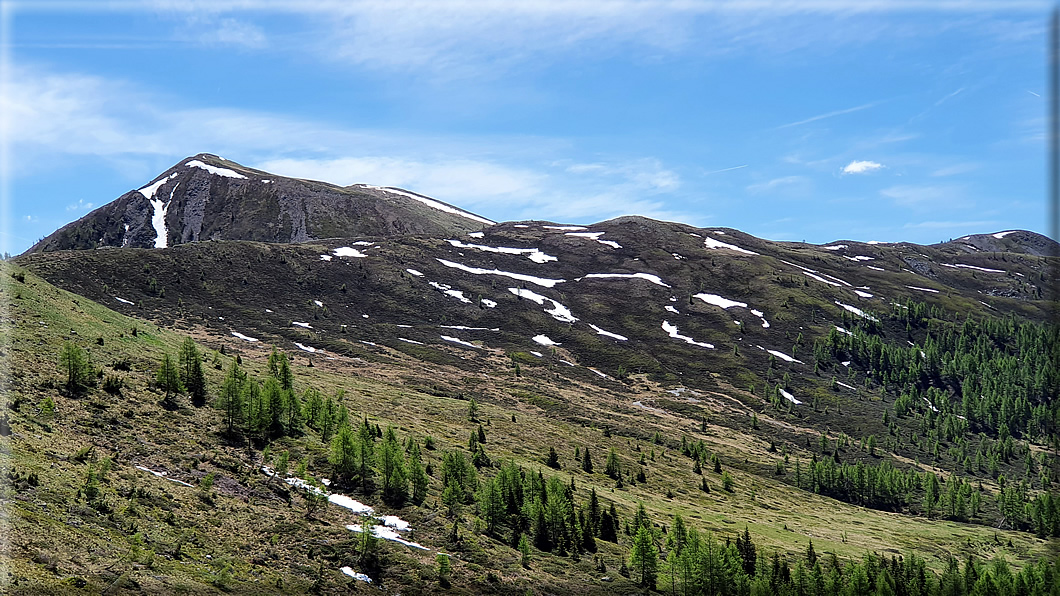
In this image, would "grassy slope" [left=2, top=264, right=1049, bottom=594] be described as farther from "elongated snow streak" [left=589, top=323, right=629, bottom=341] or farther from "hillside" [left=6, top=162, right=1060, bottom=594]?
"elongated snow streak" [left=589, top=323, right=629, bottom=341]

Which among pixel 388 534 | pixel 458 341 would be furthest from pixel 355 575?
pixel 458 341

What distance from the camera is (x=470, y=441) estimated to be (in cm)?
7975

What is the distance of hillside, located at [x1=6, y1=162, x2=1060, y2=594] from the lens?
135 ft

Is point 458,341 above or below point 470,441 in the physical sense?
above

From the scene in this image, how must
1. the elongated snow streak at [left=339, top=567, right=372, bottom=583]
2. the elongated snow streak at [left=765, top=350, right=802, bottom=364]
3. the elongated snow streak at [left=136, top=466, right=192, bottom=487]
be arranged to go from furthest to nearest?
the elongated snow streak at [left=765, top=350, right=802, bottom=364] < the elongated snow streak at [left=136, top=466, right=192, bottom=487] < the elongated snow streak at [left=339, top=567, right=372, bottom=583]

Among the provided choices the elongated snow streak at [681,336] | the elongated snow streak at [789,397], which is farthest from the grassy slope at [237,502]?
the elongated snow streak at [681,336]

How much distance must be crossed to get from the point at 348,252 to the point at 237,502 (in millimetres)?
154358

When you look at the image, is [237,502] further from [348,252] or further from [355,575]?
[348,252]

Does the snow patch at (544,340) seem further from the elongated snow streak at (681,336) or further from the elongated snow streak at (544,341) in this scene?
the elongated snow streak at (681,336)

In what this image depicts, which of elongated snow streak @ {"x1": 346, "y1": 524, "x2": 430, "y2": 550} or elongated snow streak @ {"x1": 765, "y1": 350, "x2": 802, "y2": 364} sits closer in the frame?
elongated snow streak @ {"x1": 346, "y1": 524, "x2": 430, "y2": 550}

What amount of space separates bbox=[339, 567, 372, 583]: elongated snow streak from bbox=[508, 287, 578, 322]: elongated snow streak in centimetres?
13638

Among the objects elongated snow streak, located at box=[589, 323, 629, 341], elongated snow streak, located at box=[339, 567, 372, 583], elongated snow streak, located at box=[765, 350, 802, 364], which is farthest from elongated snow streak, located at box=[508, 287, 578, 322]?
elongated snow streak, located at box=[339, 567, 372, 583]

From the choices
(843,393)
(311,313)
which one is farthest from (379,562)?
(843,393)

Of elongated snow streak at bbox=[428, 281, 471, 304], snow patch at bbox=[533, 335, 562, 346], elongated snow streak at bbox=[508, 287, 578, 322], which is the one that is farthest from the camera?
elongated snow streak at bbox=[508, 287, 578, 322]
